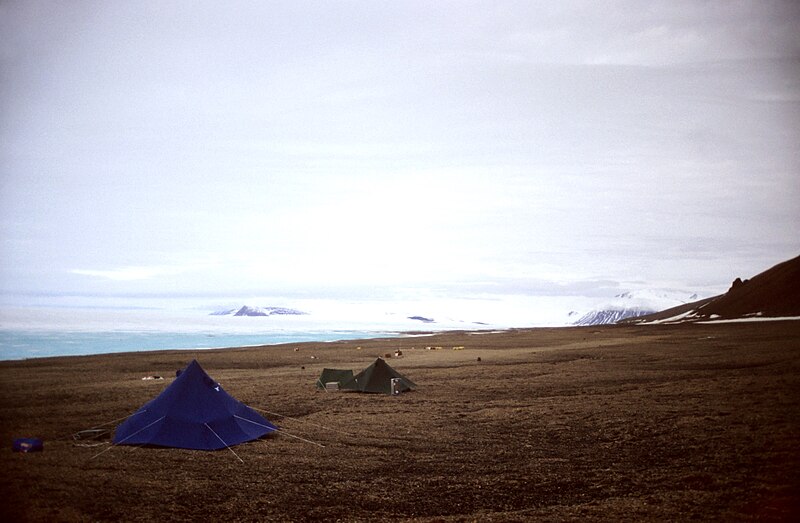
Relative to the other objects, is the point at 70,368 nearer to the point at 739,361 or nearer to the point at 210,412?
the point at 210,412

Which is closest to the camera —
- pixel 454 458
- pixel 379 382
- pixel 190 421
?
pixel 454 458

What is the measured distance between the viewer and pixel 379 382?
24125 mm

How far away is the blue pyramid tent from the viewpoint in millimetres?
14141

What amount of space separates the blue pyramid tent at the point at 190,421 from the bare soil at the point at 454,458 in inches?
14.6

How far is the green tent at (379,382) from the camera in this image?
23.8 m

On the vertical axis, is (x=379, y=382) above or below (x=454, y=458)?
above

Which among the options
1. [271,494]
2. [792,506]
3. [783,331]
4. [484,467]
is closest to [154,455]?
[271,494]

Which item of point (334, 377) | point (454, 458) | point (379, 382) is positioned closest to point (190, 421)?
point (454, 458)

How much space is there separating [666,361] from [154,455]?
27.9 meters

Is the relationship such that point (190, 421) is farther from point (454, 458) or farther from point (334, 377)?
point (334, 377)

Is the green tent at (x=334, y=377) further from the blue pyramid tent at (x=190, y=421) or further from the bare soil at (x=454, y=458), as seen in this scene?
the blue pyramid tent at (x=190, y=421)

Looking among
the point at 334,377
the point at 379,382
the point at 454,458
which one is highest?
the point at 334,377

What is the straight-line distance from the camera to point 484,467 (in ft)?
40.3

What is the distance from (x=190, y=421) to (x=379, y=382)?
10753mm
